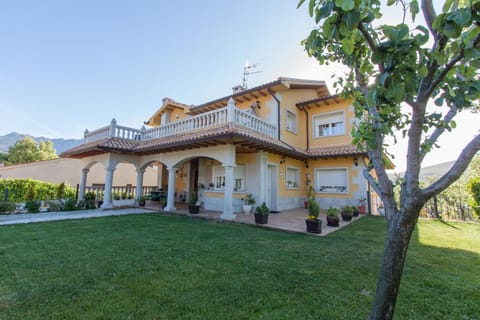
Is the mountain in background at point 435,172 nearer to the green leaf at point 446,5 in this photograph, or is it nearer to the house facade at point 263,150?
the green leaf at point 446,5

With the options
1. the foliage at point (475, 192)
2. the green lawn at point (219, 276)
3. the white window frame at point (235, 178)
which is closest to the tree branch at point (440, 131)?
the green lawn at point (219, 276)

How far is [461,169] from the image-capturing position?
165 centimetres

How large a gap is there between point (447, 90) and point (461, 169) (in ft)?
2.47

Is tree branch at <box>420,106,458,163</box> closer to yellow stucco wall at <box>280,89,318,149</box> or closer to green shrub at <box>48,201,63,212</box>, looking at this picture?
yellow stucco wall at <box>280,89,318,149</box>

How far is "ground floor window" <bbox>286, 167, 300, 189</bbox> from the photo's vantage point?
1255 cm

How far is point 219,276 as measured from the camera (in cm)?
363

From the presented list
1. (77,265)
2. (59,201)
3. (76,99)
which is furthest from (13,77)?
(77,265)

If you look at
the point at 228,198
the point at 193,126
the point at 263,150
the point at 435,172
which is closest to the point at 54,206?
the point at 193,126

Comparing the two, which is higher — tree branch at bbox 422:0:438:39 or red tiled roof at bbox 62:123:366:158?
red tiled roof at bbox 62:123:366:158

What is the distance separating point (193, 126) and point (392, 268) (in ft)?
31.1

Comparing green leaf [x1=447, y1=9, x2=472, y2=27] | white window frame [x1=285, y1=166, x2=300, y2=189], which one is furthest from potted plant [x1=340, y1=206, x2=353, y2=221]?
green leaf [x1=447, y1=9, x2=472, y2=27]

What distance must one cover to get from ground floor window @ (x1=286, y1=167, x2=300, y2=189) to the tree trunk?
10589 millimetres

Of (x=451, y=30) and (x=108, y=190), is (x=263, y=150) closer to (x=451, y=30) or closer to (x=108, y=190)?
(x=108, y=190)

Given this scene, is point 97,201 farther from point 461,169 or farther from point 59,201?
point 461,169
